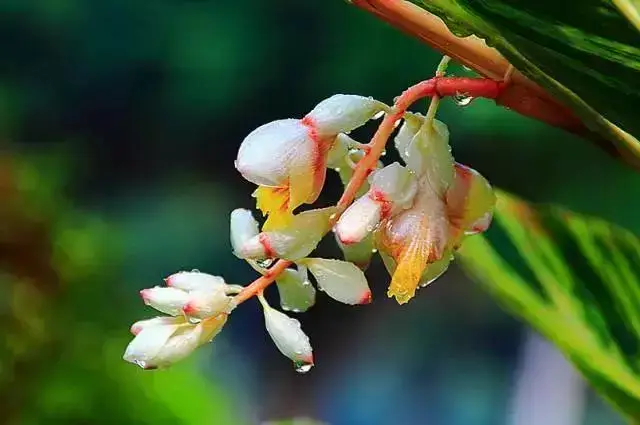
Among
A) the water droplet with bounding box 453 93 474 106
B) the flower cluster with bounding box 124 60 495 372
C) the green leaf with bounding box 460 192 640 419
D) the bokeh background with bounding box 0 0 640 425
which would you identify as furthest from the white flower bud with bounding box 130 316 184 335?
the bokeh background with bounding box 0 0 640 425

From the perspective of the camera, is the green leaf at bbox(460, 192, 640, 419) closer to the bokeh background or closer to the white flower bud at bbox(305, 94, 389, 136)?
the white flower bud at bbox(305, 94, 389, 136)

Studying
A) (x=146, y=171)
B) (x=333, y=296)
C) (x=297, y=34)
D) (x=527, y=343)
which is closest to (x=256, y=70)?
(x=297, y=34)

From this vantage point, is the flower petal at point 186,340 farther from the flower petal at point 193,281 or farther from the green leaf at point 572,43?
the green leaf at point 572,43

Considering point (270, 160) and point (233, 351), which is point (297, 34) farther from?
point (270, 160)

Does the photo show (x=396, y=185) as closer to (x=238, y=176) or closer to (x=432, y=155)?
(x=432, y=155)

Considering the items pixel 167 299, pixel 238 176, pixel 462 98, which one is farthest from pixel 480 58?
pixel 238 176

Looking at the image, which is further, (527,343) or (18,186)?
(527,343)

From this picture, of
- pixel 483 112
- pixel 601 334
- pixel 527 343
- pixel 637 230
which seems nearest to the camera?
pixel 601 334
